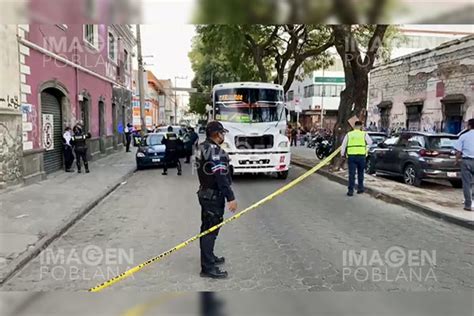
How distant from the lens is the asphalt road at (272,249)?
468 centimetres

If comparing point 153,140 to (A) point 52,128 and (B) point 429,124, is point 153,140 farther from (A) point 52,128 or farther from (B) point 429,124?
(B) point 429,124

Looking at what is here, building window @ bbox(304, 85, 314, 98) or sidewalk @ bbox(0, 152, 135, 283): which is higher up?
building window @ bbox(304, 85, 314, 98)

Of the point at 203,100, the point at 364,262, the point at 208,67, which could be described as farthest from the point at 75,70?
the point at 203,100

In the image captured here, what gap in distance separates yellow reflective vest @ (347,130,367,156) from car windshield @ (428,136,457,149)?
235cm

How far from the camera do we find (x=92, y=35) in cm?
1855

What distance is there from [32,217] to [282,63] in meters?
20.5

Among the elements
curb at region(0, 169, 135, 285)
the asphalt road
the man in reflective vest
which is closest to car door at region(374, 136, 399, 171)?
the man in reflective vest

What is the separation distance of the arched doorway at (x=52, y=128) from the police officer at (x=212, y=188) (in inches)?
377

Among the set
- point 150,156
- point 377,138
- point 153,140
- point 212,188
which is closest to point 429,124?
point 377,138

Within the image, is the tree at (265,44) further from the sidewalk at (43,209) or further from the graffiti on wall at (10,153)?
the graffiti on wall at (10,153)

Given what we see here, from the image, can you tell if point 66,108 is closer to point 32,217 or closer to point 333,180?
point 32,217

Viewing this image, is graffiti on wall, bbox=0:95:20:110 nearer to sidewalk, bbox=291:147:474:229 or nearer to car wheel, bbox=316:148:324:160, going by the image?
sidewalk, bbox=291:147:474:229

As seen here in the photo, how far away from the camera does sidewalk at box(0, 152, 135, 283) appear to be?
5758 mm

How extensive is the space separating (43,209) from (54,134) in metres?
6.42
